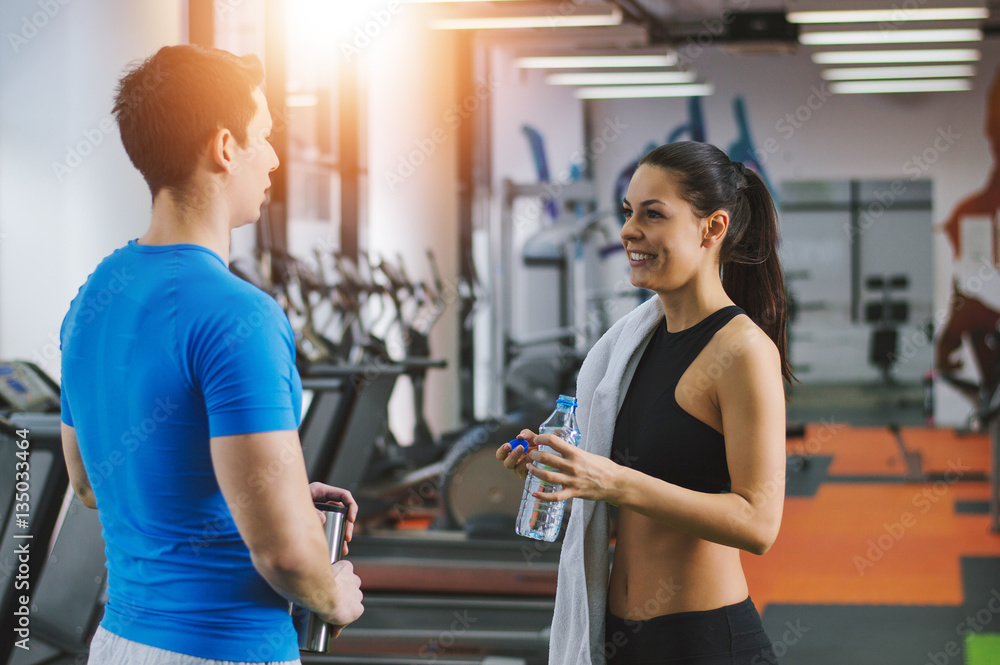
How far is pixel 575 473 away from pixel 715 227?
0.48 m

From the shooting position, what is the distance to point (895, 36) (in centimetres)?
846

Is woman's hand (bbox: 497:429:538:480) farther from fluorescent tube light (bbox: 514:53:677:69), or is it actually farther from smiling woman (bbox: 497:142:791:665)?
fluorescent tube light (bbox: 514:53:677:69)

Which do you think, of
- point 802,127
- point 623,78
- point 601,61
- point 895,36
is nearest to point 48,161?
point 601,61

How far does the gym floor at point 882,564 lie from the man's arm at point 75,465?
2.95 meters

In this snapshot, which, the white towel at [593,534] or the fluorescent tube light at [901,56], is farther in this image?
the fluorescent tube light at [901,56]

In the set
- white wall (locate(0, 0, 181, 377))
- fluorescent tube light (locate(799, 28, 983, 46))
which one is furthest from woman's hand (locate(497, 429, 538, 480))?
fluorescent tube light (locate(799, 28, 983, 46))

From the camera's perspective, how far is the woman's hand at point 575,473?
3.89 ft

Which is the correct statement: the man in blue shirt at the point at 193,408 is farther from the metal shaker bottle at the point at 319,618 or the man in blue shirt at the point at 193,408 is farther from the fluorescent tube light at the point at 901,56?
the fluorescent tube light at the point at 901,56

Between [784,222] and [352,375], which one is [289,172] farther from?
[784,222]

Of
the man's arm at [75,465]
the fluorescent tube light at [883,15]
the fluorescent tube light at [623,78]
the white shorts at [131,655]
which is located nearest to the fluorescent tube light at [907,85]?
the fluorescent tube light at [623,78]

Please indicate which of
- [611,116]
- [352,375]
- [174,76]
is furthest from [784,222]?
[174,76]

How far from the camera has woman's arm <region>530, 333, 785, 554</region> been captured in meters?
1.25

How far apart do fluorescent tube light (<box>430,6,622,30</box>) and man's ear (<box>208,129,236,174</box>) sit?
6529 millimetres

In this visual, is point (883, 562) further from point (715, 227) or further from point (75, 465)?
point (75, 465)
